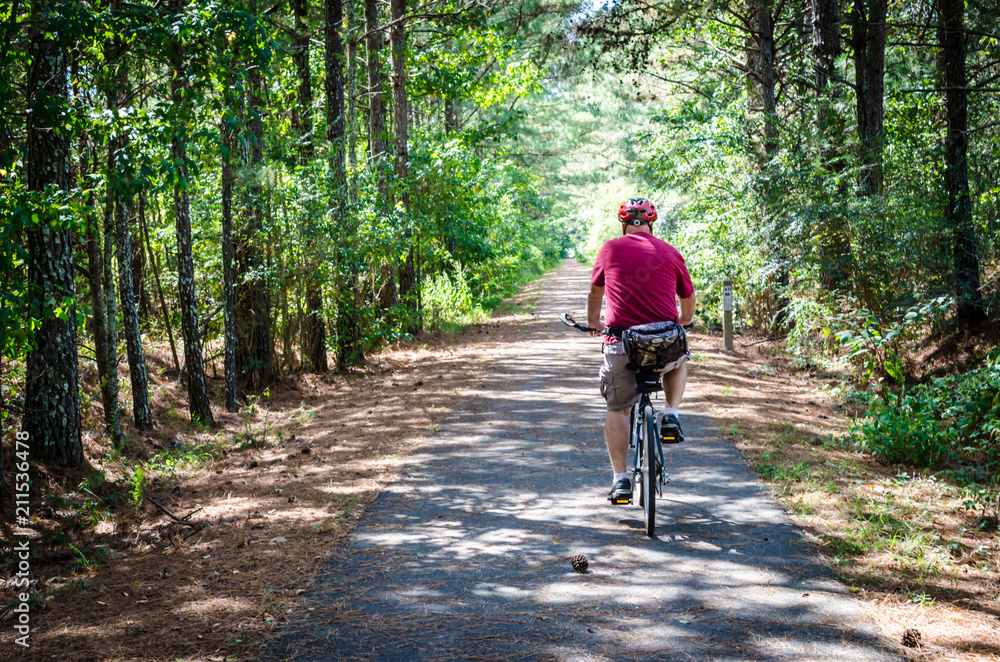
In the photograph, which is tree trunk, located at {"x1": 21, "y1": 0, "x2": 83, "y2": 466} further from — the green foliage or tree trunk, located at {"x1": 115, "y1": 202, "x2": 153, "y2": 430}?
the green foliage

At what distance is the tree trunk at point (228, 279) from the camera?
10219 millimetres

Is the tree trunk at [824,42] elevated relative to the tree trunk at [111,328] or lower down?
elevated

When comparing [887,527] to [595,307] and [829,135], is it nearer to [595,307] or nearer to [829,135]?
[595,307]

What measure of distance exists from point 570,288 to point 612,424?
29.4 m

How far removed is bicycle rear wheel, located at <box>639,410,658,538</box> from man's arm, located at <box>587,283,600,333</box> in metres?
0.85

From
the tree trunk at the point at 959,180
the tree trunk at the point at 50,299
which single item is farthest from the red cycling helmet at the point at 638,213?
the tree trunk at the point at 959,180

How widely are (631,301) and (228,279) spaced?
22.4ft

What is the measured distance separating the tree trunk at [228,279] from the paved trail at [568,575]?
4314 millimetres

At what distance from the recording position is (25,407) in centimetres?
659

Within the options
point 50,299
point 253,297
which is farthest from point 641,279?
point 253,297

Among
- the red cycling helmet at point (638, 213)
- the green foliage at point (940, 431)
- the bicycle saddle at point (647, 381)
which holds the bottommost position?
the green foliage at point (940, 431)

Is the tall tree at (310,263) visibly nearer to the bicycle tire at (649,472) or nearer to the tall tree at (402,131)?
the tall tree at (402,131)

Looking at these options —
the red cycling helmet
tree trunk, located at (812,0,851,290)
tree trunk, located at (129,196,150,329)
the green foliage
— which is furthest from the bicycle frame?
tree trunk, located at (129,196,150,329)

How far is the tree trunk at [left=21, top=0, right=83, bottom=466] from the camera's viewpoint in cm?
639
